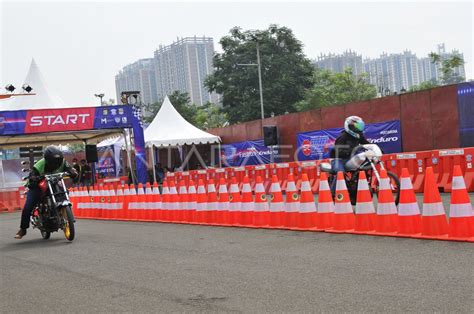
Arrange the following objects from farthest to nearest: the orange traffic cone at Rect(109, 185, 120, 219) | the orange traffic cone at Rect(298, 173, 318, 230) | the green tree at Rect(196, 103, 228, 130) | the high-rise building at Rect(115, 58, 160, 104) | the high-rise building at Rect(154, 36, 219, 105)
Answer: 1. the high-rise building at Rect(115, 58, 160, 104)
2. the high-rise building at Rect(154, 36, 219, 105)
3. the green tree at Rect(196, 103, 228, 130)
4. the orange traffic cone at Rect(109, 185, 120, 219)
5. the orange traffic cone at Rect(298, 173, 318, 230)

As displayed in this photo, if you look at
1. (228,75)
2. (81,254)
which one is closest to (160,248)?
(81,254)

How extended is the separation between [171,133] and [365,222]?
70.9 feet

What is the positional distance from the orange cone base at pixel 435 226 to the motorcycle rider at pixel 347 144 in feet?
9.30

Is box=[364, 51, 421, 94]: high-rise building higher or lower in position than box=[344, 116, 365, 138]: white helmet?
higher

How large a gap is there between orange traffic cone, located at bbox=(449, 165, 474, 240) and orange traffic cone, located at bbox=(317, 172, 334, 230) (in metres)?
2.05

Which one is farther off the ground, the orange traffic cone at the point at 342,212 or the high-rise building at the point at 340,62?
the high-rise building at the point at 340,62

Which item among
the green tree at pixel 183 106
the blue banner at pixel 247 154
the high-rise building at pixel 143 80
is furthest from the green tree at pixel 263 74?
the high-rise building at pixel 143 80

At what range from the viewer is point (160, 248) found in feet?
27.0

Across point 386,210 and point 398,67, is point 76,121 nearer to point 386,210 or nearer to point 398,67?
point 386,210

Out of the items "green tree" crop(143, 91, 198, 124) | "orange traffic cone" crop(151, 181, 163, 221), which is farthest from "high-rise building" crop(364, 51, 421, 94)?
"orange traffic cone" crop(151, 181, 163, 221)

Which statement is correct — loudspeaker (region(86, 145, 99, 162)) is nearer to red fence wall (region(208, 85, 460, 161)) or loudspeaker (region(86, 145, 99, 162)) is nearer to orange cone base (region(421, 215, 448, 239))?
red fence wall (region(208, 85, 460, 161))

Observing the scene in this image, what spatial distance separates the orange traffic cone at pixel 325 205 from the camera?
842 centimetres

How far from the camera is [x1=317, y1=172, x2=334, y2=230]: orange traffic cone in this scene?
8422mm

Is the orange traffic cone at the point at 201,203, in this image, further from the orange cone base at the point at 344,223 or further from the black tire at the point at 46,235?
the orange cone base at the point at 344,223
